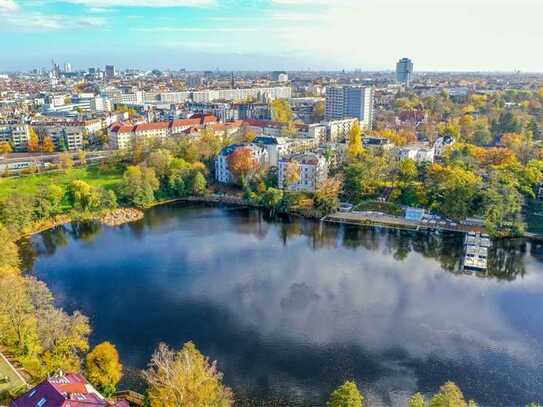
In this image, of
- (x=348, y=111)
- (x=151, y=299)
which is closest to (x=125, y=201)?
(x=151, y=299)

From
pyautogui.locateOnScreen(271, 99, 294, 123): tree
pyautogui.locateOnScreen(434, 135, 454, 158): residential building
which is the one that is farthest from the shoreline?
pyautogui.locateOnScreen(271, 99, 294, 123): tree

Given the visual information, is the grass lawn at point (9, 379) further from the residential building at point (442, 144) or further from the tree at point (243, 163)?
the residential building at point (442, 144)

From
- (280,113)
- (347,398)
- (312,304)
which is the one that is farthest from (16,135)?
(347,398)

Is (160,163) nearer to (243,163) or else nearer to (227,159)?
(227,159)

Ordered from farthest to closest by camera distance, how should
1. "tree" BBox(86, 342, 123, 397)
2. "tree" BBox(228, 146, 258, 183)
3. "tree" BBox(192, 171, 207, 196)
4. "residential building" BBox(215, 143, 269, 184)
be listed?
"residential building" BBox(215, 143, 269, 184)
"tree" BBox(228, 146, 258, 183)
"tree" BBox(192, 171, 207, 196)
"tree" BBox(86, 342, 123, 397)

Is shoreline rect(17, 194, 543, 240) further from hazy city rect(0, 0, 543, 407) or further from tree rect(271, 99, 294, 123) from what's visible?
tree rect(271, 99, 294, 123)

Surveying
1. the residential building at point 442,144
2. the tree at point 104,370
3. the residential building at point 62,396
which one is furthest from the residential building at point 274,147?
the residential building at point 62,396
